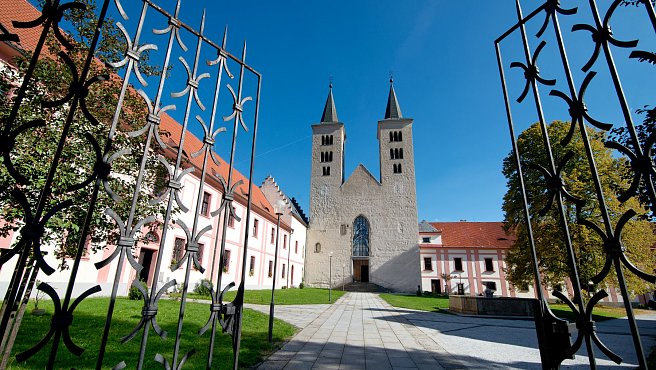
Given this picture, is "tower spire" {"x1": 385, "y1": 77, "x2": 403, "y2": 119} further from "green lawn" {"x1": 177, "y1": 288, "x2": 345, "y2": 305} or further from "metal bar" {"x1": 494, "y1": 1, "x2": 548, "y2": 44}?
"metal bar" {"x1": 494, "y1": 1, "x2": 548, "y2": 44}

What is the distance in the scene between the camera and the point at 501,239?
3244cm

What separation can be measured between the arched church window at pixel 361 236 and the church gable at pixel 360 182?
319 cm

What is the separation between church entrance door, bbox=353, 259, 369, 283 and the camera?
31.9m

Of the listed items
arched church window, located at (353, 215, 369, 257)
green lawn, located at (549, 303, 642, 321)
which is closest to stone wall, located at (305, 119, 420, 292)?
arched church window, located at (353, 215, 369, 257)

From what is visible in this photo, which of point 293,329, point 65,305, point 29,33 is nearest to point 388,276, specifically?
point 293,329

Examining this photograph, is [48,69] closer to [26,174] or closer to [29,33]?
[26,174]

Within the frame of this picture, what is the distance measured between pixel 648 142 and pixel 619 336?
10.0 m

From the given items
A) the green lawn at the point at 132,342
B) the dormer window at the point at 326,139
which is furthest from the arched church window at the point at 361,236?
the green lawn at the point at 132,342

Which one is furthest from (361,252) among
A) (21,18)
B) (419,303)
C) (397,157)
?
(21,18)

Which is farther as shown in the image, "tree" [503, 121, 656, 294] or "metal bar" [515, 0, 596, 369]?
"tree" [503, 121, 656, 294]

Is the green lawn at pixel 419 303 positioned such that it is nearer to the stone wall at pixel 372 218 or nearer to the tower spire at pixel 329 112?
the stone wall at pixel 372 218

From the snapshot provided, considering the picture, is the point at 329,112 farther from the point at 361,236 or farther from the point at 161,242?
the point at 161,242

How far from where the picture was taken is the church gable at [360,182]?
3388 centimetres

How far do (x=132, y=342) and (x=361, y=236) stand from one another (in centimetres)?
2829
